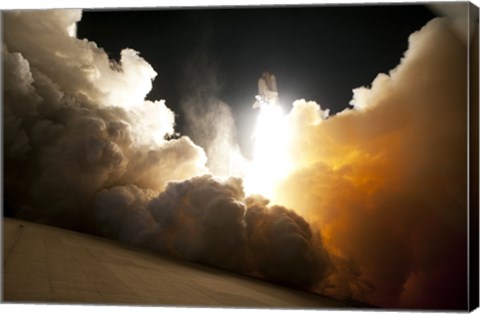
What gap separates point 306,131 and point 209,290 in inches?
86.8

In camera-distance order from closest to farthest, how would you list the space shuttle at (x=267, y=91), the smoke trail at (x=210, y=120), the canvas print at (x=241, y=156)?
the canvas print at (x=241, y=156)
the space shuttle at (x=267, y=91)
the smoke trail at (x=210, y=120)

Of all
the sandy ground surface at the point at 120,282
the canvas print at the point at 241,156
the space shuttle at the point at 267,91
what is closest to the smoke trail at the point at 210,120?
the canvas print at the point at 241,156

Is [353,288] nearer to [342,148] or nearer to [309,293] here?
[309,293]

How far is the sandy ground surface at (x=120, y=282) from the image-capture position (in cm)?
593

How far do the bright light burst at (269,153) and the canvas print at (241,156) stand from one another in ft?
0.06

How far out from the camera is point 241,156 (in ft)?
21.1

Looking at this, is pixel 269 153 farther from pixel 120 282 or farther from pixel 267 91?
pixel 120 282

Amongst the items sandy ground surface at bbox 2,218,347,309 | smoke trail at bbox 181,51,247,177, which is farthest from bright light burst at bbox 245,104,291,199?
sandy ground surface at bbox 2,218,347,309

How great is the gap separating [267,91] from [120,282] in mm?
2867

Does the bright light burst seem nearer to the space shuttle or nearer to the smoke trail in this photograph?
the space shuttle

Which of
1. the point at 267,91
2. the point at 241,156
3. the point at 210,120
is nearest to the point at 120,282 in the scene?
the point at 241,156

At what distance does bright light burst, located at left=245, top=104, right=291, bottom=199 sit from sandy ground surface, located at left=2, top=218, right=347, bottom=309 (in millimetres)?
1145

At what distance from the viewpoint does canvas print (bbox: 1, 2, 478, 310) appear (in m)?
5.89

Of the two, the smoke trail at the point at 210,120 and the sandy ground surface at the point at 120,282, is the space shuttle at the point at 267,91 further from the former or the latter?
the sandy ground surface at the point at 120,282
